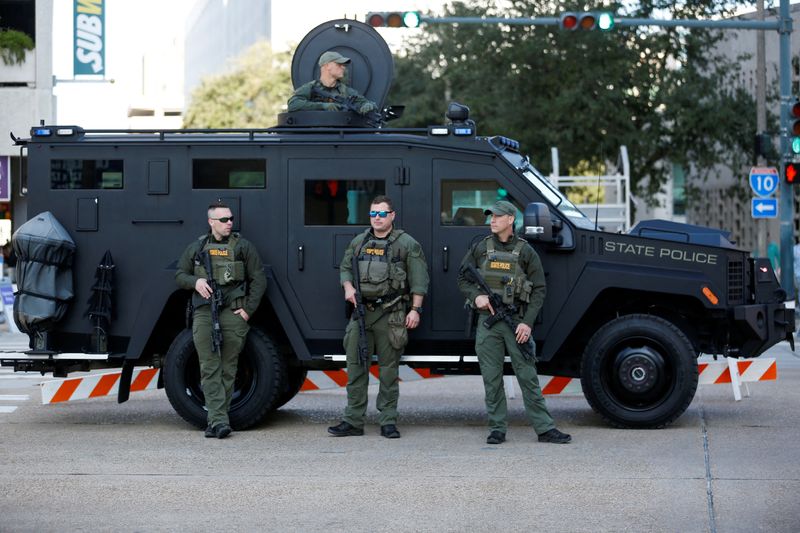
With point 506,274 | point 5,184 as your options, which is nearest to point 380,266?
point 506,274

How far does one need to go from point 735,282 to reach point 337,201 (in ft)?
10.6

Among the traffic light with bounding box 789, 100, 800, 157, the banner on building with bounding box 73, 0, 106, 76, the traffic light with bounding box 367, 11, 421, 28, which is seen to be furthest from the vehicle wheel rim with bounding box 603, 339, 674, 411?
the banner on building with bounding box 73, 0, 106, 76

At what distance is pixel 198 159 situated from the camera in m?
11.1

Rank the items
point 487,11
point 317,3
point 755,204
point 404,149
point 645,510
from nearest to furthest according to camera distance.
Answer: point 645,510 < point 404,149 < point 755,204 < point 487,11 < point 317,3

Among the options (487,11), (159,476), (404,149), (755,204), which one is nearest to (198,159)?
(404,149)

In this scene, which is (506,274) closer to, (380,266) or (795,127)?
(380,266)

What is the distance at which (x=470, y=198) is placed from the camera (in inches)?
428

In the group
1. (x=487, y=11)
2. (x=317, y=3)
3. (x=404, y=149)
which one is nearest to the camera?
(x=404, y=149)

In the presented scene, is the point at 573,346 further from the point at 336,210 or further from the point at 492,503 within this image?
the point at 492,503

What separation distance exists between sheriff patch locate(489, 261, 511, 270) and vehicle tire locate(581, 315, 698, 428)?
1.10 m

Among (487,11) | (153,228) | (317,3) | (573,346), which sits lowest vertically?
(573,346)

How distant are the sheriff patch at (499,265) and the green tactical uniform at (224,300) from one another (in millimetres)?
1793

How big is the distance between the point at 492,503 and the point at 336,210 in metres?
3.71

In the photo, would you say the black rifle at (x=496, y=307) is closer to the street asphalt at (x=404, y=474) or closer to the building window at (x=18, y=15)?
the street asphalt at (x=404, y=474)
